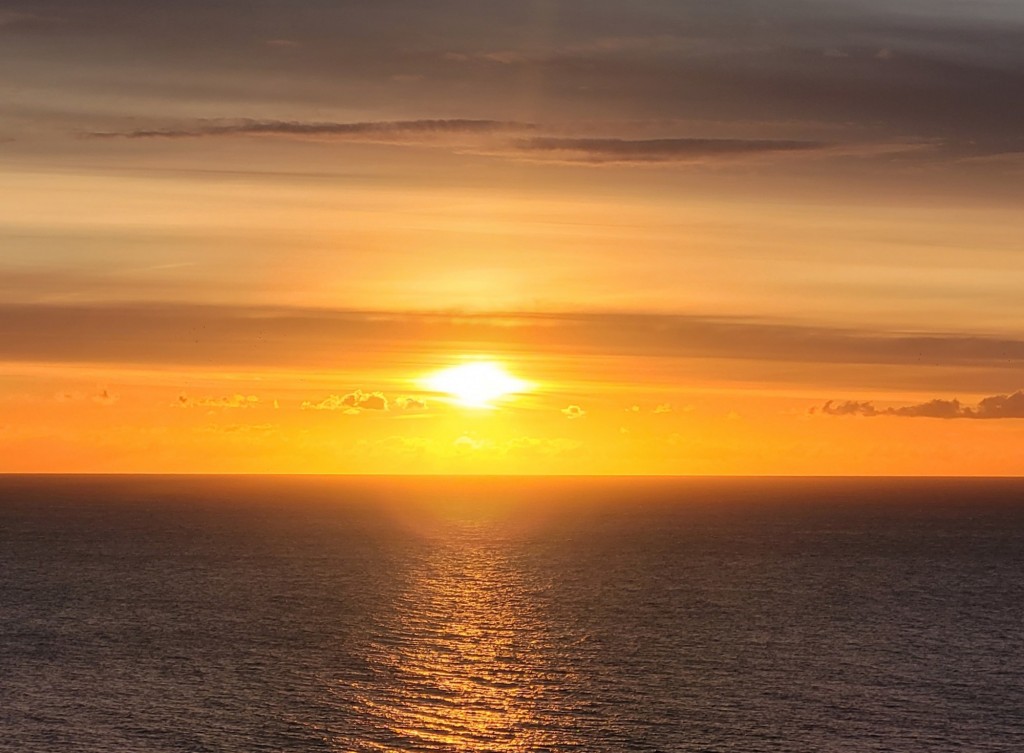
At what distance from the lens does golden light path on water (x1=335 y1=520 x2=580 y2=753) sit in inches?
3339

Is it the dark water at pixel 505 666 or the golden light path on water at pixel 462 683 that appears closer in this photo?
the golden light path on water at pixel 462 683

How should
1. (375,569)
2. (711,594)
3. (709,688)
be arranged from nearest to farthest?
(709,688)
(711,594)
(375,569)

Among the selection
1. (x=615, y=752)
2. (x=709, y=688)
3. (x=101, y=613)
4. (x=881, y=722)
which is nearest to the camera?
(x=615, y=752)

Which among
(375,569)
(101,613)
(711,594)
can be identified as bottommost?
(101,613)

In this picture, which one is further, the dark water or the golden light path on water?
the dark water

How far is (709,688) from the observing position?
102 meters

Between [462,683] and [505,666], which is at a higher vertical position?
[505,666]

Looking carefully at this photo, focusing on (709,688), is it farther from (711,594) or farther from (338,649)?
(711,594)

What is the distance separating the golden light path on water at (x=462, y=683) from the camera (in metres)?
A: 84.8

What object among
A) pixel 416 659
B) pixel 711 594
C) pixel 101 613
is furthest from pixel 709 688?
pixel 101 613

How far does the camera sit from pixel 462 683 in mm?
101625

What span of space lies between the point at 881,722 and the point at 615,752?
887 inches

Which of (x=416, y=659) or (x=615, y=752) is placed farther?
(x=416, y=659)

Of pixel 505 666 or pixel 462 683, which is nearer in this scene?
pixel 462 683
